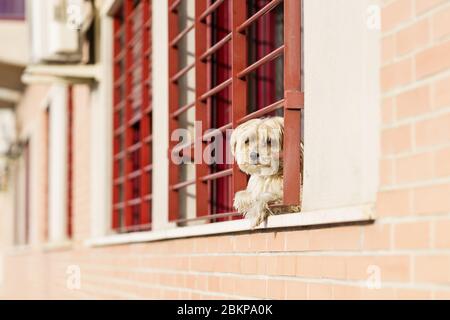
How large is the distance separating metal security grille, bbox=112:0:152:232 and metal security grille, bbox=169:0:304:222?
110 cm

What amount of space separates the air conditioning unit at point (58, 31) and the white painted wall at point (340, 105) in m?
5.64

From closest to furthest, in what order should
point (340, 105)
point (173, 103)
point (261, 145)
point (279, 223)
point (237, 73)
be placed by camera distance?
1. point (340, 105)
2. point (279, 223)
3. point (261, 145)
4. point (237, 73)
5. point (173, 103)

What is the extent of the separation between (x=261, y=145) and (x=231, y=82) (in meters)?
0.76

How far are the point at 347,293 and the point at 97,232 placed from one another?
5.97m

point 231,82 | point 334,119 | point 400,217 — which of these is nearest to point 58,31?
point 231,82

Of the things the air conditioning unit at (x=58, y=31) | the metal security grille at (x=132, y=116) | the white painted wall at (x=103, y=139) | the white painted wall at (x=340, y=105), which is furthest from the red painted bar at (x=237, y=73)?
the air conditioning unit at (x=58, y=31)

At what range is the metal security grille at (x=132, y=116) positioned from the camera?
8336mm

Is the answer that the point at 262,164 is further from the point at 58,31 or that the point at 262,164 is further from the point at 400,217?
the point at 58,31

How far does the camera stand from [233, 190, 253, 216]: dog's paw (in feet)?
16.9

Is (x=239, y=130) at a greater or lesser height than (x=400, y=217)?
greater

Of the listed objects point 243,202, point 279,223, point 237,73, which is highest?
point 237,73

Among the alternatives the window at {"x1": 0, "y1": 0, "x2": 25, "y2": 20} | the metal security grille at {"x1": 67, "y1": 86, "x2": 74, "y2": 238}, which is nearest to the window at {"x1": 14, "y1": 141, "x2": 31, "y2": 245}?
the window at {"x1": 0, "y1": 0, "x2": 25, "y2": 20}

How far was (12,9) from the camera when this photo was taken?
17.1 meters

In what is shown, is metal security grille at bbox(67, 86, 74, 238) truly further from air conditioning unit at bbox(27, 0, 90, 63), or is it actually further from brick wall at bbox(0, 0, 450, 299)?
brick wall at bbox(0, 0, 450, 299)
